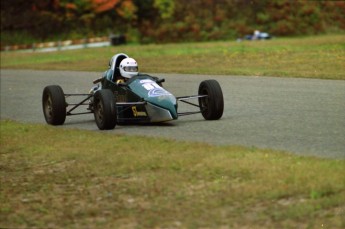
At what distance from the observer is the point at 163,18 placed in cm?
5056

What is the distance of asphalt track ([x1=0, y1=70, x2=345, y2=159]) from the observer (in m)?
12.5

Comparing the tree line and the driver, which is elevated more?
the tree line

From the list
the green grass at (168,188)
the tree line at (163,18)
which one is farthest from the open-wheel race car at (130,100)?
the tree line at (163,18)

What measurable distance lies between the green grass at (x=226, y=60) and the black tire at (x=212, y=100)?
7.65m

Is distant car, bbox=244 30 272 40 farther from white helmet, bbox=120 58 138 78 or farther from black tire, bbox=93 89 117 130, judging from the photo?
black tire, bbox=93 89 117 130

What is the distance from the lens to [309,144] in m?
12.0

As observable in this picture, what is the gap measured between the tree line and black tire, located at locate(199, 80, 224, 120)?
102ft

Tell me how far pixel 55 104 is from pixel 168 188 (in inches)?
249

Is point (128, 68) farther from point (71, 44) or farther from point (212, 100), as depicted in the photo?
point (71, 44)

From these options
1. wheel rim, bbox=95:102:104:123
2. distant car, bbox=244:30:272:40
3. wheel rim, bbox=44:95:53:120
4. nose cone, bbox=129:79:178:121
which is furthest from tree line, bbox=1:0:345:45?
wheel rim, bbox=95:102:104:123


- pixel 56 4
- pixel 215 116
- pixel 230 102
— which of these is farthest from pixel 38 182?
pixel 56 4

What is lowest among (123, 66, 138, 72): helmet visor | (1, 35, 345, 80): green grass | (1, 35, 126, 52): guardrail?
(1, 35, 345, 80): green grass

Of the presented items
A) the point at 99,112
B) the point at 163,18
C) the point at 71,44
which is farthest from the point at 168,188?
the point at 163,18

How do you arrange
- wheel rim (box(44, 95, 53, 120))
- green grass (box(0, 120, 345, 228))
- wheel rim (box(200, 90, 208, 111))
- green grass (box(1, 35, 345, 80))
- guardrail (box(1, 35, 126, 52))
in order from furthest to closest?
guardrail (box(1, 35, 126, 52))
green grass (box(1, 35, 345, 80))
wheel rim (box(44, 95, 53, 120))
wheel rim (box(200, 90, 208, 111))
green grass (box(0, 120, 345, 228))
